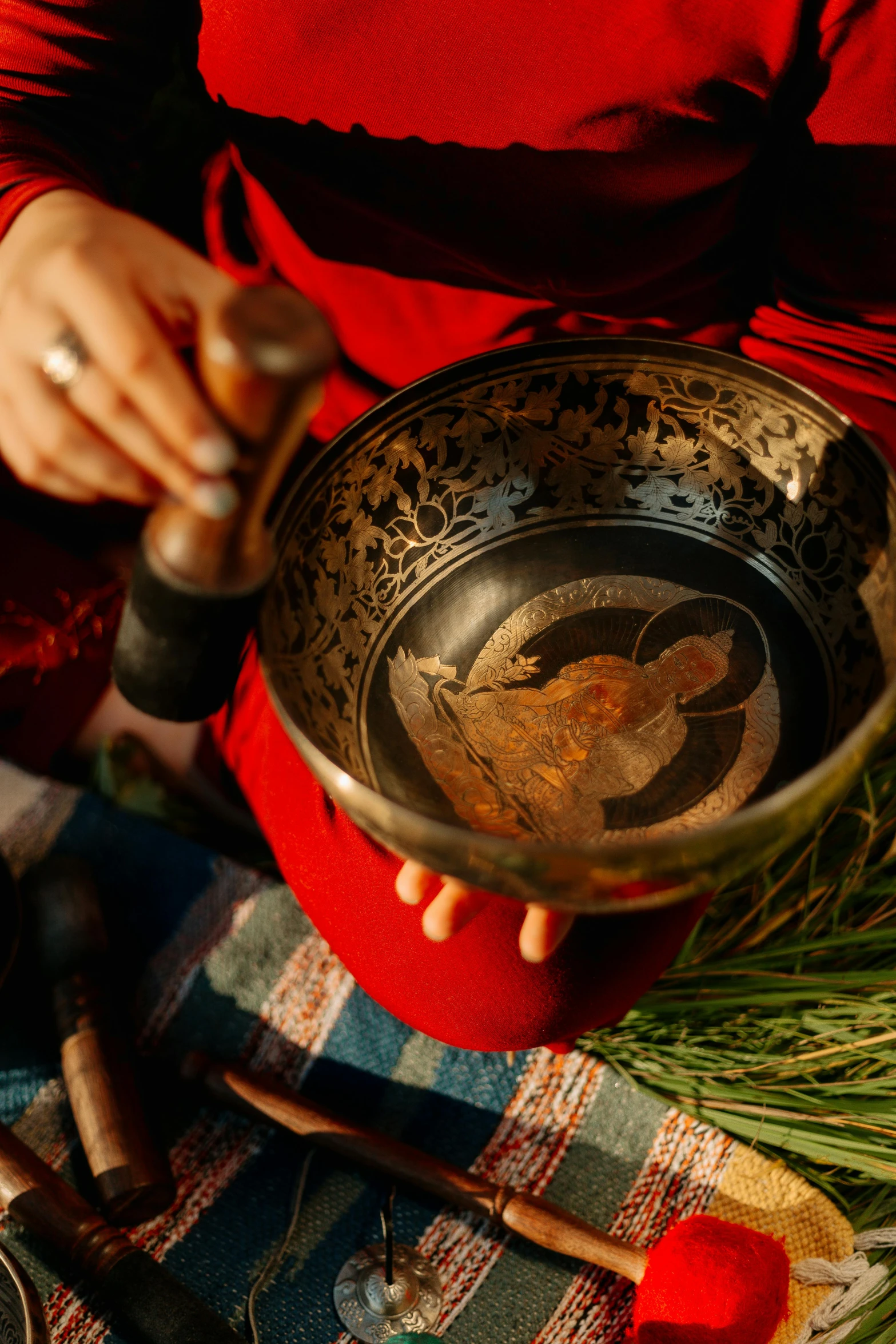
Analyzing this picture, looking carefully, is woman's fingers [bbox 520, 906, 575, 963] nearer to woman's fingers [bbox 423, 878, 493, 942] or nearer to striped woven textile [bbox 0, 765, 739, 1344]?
woman's fingers [bbox 423, 878, 493, 942]

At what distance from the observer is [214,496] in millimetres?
413

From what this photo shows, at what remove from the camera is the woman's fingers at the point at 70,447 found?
464mm

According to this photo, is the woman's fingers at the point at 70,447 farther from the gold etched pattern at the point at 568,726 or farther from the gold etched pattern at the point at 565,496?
the gold etched pattern at the point at 568,726

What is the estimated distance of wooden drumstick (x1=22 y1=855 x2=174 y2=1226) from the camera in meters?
0.79

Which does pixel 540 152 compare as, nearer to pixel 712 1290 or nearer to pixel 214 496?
pixel 214 496

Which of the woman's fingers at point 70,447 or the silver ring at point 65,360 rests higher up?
the silver ring at point 65,360

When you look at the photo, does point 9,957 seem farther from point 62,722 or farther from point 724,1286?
point 724,1286

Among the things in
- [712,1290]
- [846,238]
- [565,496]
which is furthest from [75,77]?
[712,1290]

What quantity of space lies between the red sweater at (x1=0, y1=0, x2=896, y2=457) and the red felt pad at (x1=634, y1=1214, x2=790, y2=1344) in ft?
2.06

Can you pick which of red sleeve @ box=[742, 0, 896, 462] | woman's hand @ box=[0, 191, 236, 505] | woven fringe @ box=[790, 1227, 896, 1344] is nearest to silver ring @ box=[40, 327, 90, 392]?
woman's hand @ box=[0, 191, 236, 505]

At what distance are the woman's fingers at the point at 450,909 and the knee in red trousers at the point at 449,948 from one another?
6cm

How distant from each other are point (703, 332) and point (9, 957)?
851 mm

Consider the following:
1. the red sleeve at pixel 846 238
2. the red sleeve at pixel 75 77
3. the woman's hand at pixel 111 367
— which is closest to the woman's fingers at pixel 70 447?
the woman's hand at pixel 111 367

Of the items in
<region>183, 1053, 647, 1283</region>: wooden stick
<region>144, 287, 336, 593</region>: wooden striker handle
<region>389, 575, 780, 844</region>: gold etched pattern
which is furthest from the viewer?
<region>183, 1053, 647, 1283</region>: wooden stick
